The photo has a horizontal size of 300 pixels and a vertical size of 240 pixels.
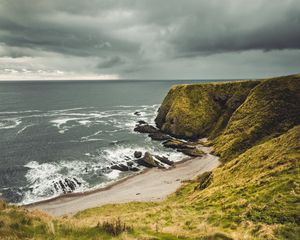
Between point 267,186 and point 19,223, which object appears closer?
point 19,223

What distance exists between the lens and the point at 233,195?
999 inches

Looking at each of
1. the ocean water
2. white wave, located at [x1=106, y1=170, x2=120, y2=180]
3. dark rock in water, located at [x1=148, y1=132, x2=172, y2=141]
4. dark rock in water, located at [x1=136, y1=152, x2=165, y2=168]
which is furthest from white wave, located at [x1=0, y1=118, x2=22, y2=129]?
dark rock in water, located at [x1=136, y1=152, x2=165, y2=168]

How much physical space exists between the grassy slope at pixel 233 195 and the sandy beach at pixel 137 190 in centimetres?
407

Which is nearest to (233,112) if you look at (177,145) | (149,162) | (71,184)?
(177,145)

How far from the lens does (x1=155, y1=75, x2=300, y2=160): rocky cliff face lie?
64.1 m

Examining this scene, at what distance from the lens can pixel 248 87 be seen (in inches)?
3681

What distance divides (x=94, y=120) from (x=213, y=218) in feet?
353

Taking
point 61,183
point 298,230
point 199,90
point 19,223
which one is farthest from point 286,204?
point 199,90

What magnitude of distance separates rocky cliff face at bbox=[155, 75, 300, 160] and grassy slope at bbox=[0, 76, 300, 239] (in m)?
0.27

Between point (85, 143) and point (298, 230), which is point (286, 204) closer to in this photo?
point (298, 230)

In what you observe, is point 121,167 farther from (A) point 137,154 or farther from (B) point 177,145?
(B) point 177,145

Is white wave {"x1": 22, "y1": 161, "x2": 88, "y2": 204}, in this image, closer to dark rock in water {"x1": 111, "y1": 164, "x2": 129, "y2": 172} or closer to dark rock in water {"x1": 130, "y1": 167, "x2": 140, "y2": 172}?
dark rock in water {"x1": 111, "y1": 164, "x2": 129, "y2": 172}

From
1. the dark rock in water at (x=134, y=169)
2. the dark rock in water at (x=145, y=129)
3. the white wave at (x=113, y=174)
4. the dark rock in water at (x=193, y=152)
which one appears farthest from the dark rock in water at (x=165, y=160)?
the dark rock in water at (x=145, y=129)

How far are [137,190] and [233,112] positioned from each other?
173 feet
